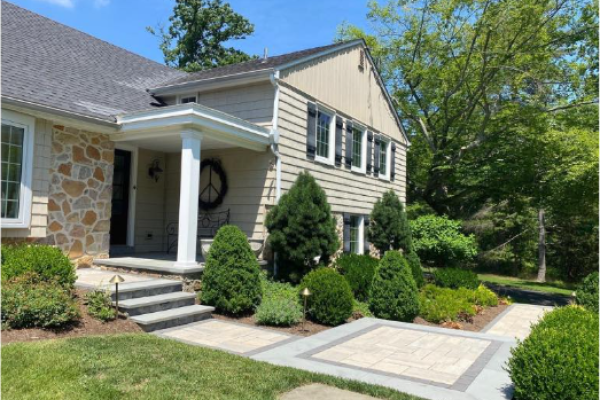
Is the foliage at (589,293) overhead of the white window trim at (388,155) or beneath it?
beneath

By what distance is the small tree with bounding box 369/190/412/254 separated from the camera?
1270cm

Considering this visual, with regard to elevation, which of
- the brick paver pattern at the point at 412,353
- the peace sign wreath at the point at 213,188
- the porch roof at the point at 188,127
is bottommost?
the brick paver pattern at the point at 412,353

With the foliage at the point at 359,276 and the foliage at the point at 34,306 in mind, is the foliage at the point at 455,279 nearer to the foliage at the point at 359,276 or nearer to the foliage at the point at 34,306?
the foliage at the point at 359,276

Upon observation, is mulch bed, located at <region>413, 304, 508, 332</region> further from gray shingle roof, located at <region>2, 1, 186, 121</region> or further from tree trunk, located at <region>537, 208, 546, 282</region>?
tree trunk, located at <region>537, 208, 546, 282</region>

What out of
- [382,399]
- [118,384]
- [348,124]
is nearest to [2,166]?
[118,384]

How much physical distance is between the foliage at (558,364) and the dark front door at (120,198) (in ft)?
28.2

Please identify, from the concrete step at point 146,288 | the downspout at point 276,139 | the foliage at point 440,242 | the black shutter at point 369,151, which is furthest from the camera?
the foliage at point 440,242

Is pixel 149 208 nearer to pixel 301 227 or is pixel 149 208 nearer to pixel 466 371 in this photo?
pixel 301 227

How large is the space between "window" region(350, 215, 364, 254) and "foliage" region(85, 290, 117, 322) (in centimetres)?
A: 830

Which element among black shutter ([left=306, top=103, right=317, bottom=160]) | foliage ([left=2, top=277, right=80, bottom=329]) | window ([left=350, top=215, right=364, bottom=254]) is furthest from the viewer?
window ([left=350, top=215, right=364, bottom=254])

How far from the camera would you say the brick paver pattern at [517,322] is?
767 centimetres

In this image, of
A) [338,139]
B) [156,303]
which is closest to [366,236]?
[338,139]

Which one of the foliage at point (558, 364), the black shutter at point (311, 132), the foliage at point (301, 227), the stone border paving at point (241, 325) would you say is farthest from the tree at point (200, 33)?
the foliage at point (558, 364)

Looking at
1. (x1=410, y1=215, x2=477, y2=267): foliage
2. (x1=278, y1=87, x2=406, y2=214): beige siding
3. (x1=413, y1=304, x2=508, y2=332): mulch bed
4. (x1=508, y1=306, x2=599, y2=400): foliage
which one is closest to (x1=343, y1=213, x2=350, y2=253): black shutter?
(x1=278, y1=87, x2=406, y2=214): beige siding
